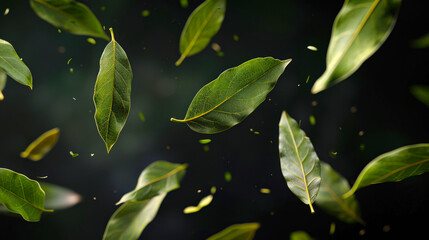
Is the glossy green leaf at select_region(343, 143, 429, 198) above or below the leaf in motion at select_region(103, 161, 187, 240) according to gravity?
above

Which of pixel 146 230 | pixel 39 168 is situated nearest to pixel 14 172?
pixel 39 168

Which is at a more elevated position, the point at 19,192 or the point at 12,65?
the point at 12,65

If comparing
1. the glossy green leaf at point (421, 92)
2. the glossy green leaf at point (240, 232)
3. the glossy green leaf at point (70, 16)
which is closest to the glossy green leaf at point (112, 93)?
the glossy green leaf at point (70, 16)

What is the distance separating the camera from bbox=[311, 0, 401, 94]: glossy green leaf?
282 millimetres

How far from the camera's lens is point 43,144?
0.35m

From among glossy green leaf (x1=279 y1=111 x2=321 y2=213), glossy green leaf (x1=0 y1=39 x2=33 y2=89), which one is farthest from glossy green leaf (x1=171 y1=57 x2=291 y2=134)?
glossy green leaf (x1=0 y1=39 x2=33 y2=89)

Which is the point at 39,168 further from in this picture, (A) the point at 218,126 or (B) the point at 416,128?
(B) the point at 416,128

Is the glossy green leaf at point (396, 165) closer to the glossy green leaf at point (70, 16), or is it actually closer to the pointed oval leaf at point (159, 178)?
the pointed oval leaf at point (159, 178)

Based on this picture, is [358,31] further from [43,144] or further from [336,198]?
[43,144]

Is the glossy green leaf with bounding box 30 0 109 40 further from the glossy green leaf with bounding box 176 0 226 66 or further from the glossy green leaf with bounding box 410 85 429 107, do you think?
the glossy green leaf with bounding box 410 85 429 107

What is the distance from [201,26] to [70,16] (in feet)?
0.43

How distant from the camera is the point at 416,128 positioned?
0.31 m

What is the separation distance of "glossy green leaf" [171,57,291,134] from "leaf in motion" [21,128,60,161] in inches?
5.1

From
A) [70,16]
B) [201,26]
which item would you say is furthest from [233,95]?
[70,16]
